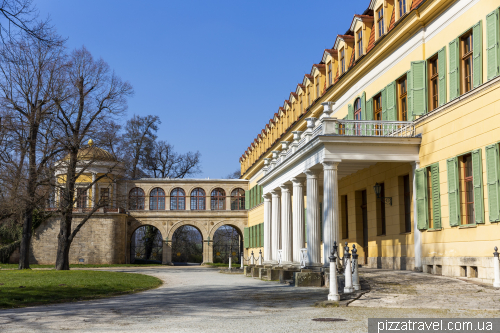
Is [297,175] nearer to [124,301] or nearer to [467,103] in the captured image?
[467,103]

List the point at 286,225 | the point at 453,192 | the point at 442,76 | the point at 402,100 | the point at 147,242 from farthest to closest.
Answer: the point at 147,242
the point at 286,225
the point at 402,100
the point at 442,76
the point at 453,192

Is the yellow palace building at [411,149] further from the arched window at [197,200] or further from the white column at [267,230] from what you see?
the arched window at [197,200]

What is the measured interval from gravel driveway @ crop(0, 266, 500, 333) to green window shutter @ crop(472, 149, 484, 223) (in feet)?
6.72

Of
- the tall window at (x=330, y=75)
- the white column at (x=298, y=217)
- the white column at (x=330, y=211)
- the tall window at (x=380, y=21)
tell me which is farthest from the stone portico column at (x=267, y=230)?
the white column at (x=330, y=211)

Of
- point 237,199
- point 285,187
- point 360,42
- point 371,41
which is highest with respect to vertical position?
point 360,42

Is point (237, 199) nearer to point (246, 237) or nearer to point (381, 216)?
point (246, 237)

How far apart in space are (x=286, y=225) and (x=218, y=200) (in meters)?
31.0

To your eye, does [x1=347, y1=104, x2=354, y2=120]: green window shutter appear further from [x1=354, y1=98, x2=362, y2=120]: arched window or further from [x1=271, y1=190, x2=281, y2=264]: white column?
[x1=271, y1=190, x2=281, y2=264]: white column

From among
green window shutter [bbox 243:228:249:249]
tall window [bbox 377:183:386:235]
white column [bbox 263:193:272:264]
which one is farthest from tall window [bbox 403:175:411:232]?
green window shutter [bbox 243:228:249:249]

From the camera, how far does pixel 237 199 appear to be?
55562 mm

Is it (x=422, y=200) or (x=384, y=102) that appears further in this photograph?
(x=384, y=102)

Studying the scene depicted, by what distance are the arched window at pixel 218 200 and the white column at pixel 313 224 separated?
3572 cm

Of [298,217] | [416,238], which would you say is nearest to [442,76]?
[416,238]

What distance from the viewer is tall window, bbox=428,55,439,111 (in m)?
17.9
